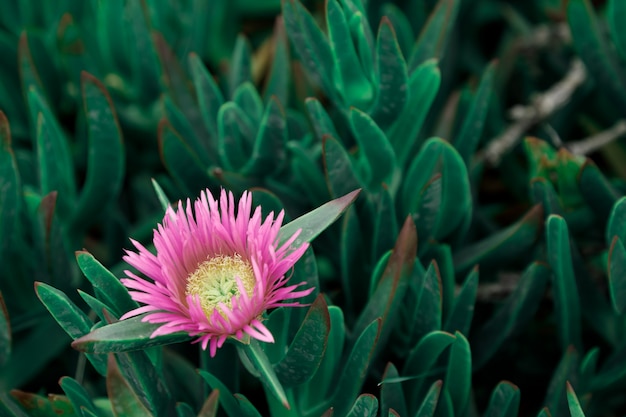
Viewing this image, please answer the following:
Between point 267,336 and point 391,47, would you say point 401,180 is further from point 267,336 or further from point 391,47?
point 267,336

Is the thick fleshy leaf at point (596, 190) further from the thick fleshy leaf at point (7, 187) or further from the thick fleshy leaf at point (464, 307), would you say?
the thick fleshy leaf at point (7, 187)

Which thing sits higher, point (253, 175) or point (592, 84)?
point (253, 175)

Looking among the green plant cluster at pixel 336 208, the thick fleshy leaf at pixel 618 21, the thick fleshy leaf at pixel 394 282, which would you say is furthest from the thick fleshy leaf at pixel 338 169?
the thick fleshy leaf at pixel 618 21

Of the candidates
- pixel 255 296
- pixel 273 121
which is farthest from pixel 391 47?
pixel 255 296

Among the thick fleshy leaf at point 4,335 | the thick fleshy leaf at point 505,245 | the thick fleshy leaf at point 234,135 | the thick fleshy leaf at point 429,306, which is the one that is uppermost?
the thick fleshy leaf at point 234,135

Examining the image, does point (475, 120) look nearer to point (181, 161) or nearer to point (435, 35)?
point (435, 35)

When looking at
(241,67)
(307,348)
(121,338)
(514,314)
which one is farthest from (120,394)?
(241,67)
